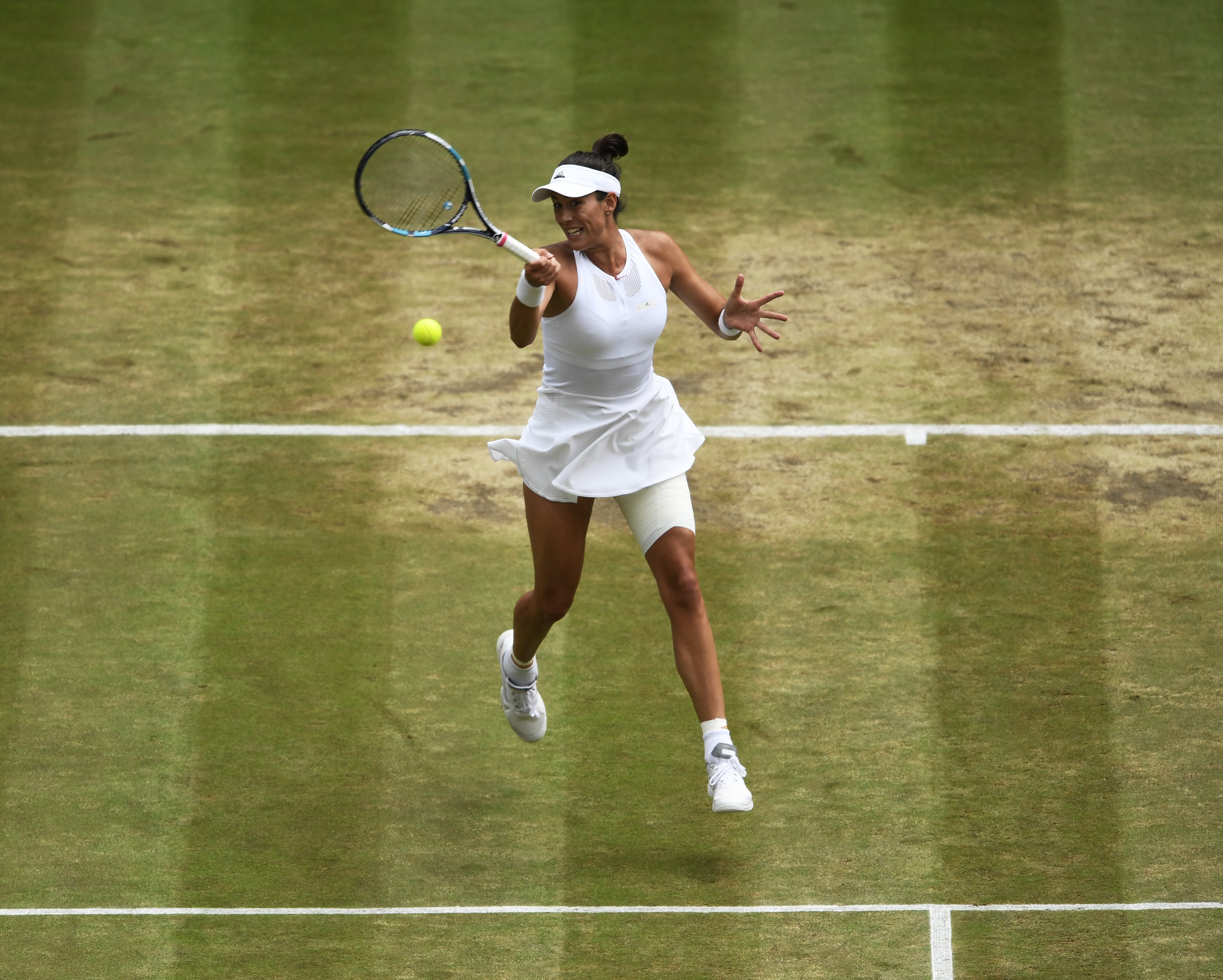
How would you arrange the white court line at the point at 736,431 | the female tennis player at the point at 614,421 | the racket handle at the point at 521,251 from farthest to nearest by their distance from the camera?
the white court line at the point at 736,431
the female tennis player at the point at 614,421
the racket handle at the point at 521,251

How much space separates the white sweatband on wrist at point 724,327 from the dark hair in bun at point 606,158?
1.82 feet

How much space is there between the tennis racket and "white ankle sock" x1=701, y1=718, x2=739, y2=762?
1949 millimetres

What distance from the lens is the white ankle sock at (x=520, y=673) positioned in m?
6.70

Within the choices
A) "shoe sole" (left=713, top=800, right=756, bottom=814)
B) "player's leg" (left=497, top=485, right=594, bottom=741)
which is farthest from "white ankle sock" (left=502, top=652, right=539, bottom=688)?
"shoe sole" (left=713, top=800, right=756, bottom=814)

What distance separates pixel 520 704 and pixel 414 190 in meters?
2.11

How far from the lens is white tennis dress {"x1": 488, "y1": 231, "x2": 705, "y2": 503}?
609 cm

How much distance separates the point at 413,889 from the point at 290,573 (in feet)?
7.34

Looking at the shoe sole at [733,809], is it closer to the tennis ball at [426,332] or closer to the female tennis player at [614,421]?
the female tennis player at [614,421]

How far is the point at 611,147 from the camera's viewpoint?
6.28 metres

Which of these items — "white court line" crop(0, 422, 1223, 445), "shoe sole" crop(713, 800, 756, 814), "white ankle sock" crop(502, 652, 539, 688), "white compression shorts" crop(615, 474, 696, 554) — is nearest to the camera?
"shoe sole" crop(713, 800, 756, 814)

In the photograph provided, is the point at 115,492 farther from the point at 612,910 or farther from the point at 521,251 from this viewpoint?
the point at 612,910

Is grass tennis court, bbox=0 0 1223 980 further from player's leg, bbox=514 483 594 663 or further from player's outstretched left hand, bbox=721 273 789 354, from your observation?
player's outstretched left hand, bbox=721 273 789 354

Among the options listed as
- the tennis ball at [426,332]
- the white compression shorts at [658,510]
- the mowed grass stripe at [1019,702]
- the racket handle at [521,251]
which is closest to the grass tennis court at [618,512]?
the mowed grass stripe at [1019,702]

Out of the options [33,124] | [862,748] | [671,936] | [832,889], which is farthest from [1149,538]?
[33,124]
